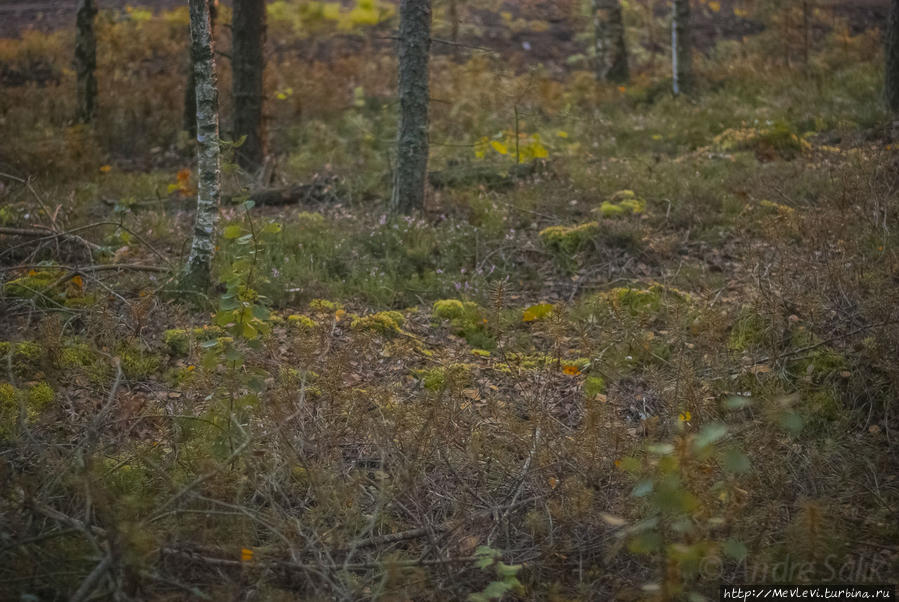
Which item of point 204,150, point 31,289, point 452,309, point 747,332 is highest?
point 204,150

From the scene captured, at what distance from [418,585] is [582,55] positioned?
1770 cm

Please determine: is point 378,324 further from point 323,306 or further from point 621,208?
point 621,208

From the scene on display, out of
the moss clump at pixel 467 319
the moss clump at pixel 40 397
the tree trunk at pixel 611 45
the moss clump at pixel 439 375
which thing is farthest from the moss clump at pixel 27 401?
the tree trunk at pixel 611 45

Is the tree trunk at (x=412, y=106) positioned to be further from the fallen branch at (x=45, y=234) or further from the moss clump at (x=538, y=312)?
the fallen branch at (x=45, y=234)

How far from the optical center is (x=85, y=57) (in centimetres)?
1269

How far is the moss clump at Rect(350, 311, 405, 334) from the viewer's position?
636cm

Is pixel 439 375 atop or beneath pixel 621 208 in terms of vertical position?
beneath

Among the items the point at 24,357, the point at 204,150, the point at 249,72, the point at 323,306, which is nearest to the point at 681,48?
the point at 249,72

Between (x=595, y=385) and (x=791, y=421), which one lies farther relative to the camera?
(x=595, y=385)

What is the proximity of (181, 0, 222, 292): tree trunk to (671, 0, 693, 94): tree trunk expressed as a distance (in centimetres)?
1075

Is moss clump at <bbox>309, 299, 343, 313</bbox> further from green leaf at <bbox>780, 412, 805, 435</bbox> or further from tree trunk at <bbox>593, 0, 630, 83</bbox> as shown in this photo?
tree trunk at <bbox>593, 0, 630, 83</bbox>

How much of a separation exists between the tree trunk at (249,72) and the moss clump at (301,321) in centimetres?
557

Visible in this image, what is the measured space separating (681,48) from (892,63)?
4.07 m

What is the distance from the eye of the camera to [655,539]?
2887 millimetres
